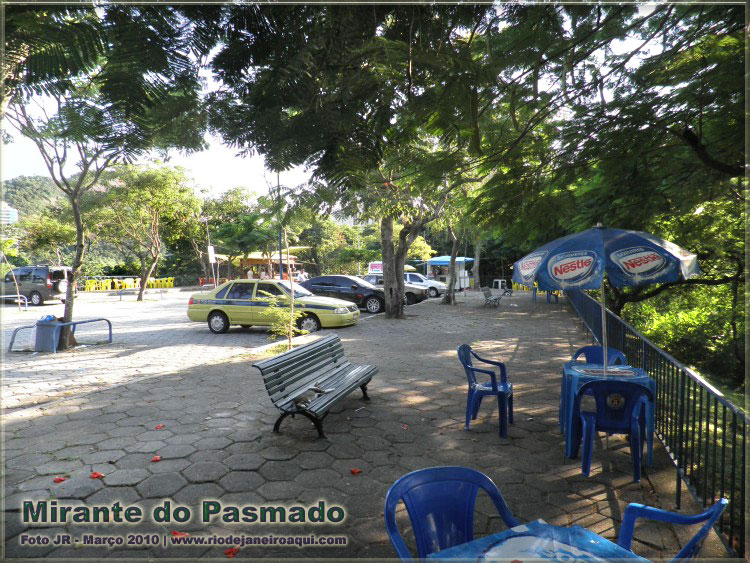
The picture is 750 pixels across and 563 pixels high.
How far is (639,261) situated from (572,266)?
23.9 inches

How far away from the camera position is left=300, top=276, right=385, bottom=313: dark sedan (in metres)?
18.2

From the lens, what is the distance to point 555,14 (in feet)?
6.97

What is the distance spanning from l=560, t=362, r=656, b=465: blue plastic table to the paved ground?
202mm

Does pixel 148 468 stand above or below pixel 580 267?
below

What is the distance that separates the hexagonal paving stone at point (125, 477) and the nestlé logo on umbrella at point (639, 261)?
4583 mm

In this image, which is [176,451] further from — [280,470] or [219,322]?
[219,322]

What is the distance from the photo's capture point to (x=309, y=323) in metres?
13.0

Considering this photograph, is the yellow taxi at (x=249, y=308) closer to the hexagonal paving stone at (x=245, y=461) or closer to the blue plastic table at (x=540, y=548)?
the hexagonal paving stone at (x=245, y=461)

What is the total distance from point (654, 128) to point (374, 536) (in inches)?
171

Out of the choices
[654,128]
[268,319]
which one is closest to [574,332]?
[268,319]

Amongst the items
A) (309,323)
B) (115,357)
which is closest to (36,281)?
(115,357)

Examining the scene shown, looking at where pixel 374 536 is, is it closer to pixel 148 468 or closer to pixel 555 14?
pixel 148 468

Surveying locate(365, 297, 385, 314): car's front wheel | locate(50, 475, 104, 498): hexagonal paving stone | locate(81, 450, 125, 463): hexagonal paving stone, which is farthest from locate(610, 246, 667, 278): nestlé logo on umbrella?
locate(365, 297, 385, 314): car's front wheel

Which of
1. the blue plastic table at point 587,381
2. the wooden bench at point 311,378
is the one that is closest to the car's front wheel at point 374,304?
the wooden bench at point 311,378
